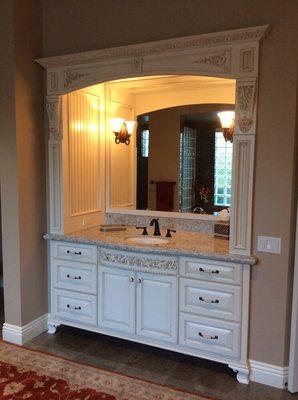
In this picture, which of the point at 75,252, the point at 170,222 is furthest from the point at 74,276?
the point at 170,222

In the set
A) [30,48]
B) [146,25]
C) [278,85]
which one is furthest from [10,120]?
[278,85]

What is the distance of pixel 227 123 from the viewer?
10.6 feet

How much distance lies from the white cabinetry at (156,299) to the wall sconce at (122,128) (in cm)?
122

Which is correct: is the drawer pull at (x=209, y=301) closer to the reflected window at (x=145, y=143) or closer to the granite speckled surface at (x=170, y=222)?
the granite speckled surface at (x=170, y=222)

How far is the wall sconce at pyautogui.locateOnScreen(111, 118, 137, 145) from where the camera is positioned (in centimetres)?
372

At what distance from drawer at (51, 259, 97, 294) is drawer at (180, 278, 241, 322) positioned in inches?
32.5

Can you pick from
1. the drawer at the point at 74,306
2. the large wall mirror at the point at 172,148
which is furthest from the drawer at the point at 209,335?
the large wall mirror at the point at 172,148

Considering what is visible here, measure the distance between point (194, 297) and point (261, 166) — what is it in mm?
1097

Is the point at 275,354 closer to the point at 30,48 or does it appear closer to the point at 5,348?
the point at 5,348

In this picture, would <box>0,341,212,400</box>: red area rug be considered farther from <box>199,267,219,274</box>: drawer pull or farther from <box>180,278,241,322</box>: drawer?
<box>199,267,219,274</box>: drawer pull

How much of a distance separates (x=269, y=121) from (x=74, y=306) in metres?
2.25

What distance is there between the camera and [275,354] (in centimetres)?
261

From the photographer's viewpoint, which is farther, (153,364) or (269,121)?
(153,364)

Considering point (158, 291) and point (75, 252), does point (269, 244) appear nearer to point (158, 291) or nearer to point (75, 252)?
point (158, 291)
